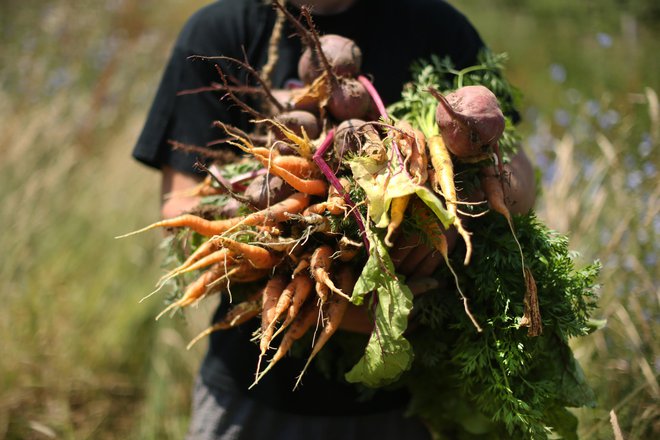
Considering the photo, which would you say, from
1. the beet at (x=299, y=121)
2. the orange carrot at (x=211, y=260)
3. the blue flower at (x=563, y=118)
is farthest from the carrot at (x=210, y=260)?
the blue flower at (x=563, y=118)

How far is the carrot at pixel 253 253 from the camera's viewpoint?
49.0 inches

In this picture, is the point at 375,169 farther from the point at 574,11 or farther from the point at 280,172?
the point at 574,11

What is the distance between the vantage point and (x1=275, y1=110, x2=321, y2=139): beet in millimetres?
1344

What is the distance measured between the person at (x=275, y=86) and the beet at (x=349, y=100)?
254 millimetres

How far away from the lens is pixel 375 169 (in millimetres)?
1184

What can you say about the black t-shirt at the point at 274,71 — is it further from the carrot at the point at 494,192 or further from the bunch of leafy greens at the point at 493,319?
the carrot at the point at 494,192

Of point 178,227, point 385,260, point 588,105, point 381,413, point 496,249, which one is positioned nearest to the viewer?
point 385,260

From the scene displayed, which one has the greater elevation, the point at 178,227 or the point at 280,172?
the point at 280,172

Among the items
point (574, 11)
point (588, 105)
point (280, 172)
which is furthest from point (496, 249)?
point (574, 11)

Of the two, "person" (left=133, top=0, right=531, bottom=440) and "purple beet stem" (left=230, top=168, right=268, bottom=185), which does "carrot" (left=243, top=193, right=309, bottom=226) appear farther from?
"person" (left=133, top=0, right=531, bottom=440)

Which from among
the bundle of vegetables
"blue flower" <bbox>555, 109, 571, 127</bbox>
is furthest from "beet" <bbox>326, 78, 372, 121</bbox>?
"blue flower" <bbox>555, 109, 571, 127</bbox>

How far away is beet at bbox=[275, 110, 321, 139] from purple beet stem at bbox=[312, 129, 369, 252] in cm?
8

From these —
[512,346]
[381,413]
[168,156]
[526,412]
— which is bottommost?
[381,413]

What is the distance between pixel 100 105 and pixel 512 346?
4282 millimetres
